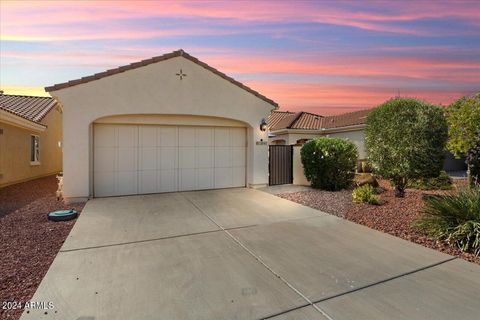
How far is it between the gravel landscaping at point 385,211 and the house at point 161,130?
2.85 m

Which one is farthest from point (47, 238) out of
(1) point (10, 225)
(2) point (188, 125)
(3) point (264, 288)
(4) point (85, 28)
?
(4) point (85, 28)

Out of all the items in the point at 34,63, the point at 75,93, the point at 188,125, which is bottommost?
the point at 188,125

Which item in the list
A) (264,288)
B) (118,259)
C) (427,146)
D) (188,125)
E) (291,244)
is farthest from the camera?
(188,125)

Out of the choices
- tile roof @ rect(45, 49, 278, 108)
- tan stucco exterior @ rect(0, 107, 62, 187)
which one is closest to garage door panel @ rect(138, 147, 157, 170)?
tile roof @ rect(45, 49, 278, 108)

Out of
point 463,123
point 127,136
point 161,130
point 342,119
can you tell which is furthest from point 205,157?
point 342,119

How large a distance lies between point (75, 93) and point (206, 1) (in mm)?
4995

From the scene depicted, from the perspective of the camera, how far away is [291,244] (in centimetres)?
486

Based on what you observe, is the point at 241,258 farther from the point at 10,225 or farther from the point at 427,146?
the point at 427,146

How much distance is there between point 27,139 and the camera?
13266 mm

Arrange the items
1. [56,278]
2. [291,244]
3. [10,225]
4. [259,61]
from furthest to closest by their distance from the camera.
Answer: [259,61] < [10,225] < [291,244] < [56,278]

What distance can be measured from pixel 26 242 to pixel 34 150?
12.0 meters

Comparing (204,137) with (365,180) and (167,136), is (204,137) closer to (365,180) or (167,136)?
(167,136)

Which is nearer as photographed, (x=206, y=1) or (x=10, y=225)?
(x=10, y=225)

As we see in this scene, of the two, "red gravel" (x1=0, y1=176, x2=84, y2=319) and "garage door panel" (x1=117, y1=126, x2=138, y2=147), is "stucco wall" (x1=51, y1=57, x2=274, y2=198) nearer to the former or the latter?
"garage door panel" (x1=117, y1=126, x2=138, y2=147)
